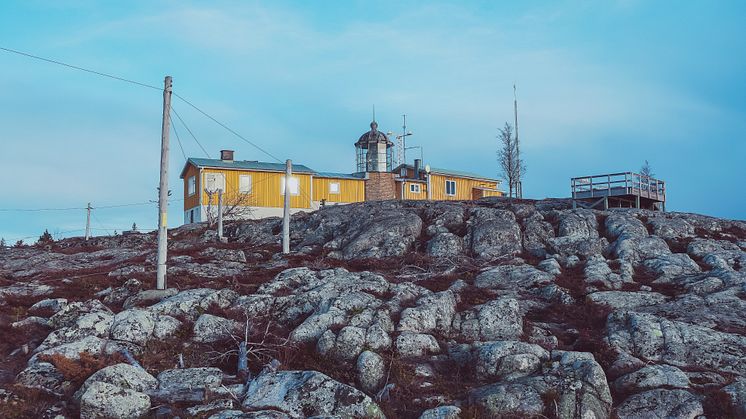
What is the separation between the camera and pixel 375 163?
62281mm

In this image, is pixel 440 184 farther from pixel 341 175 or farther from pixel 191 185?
pixel 191 185

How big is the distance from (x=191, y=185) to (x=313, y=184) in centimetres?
1105

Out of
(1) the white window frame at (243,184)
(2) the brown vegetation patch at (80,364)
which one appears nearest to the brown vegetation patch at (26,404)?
(2) the brown vegetation patch at (80,364)

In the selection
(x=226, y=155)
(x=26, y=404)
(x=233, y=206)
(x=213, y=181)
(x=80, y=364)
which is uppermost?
(x=226, y=155)

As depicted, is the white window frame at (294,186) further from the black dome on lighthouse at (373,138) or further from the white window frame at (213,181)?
the black dome on lighthouse at (373,138)

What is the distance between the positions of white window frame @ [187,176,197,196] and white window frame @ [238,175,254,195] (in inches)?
168

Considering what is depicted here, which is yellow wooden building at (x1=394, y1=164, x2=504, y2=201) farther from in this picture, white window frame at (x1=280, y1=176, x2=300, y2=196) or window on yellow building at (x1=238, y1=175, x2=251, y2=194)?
window on yellow building at (x1=238, y1=175, x2=251, y2=194)

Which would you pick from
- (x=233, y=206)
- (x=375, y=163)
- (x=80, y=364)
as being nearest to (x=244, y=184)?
(x=233, y=206)

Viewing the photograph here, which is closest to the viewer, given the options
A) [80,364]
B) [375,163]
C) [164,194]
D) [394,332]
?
[80,364]

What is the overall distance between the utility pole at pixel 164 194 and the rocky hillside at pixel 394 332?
0.84 meters

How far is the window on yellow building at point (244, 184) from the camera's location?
53.3m

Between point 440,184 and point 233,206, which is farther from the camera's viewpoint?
point 440,184

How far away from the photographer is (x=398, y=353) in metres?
18.1

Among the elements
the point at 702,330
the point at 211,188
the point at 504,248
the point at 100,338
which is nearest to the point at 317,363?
the point at 100,338
